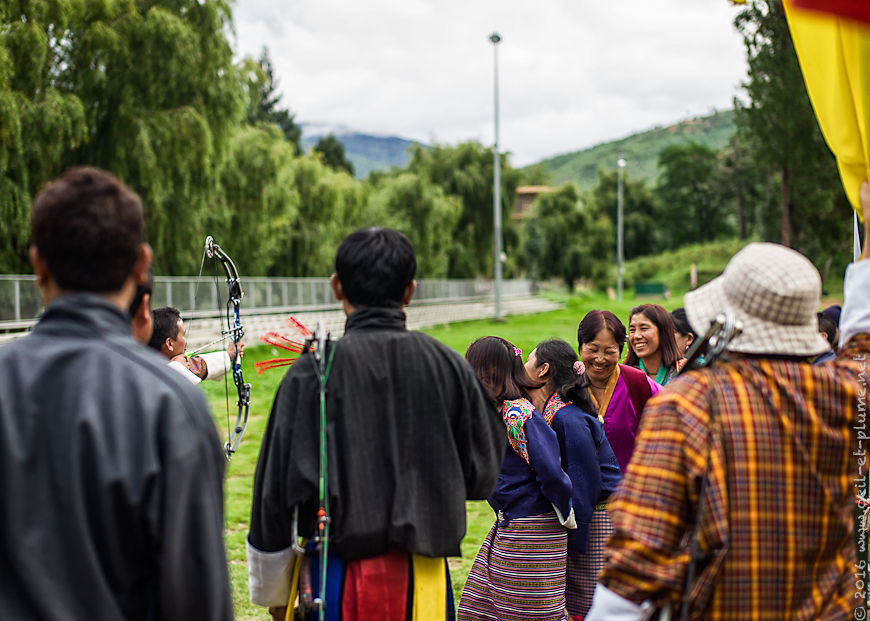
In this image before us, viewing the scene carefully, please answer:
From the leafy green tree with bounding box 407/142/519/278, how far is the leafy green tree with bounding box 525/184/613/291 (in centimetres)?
1524

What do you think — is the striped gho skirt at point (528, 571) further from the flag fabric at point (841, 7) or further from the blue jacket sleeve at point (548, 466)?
the flag fabric at point (841, 7)

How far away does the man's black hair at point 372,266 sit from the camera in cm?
255

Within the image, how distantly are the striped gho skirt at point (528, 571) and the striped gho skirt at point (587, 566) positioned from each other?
15 cm

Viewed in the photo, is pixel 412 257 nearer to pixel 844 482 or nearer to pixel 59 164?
pixel 844 482

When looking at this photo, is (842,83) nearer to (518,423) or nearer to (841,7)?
(841,7)

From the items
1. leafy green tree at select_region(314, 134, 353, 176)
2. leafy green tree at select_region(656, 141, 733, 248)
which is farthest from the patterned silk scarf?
leafy green tree at select_region(656, 141, 733, 248)

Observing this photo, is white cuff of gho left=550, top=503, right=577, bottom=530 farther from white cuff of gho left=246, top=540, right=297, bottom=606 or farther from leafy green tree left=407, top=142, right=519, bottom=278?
leafy green tree left=407, top=142, right=519, bottom=278

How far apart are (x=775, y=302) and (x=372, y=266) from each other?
119 centimetres

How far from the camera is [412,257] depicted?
2643 mm

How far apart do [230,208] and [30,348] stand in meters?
20.3

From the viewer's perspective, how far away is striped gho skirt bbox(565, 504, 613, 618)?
3.81m

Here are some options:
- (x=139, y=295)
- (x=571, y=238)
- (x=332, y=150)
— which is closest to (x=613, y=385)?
(x=139, y=295)

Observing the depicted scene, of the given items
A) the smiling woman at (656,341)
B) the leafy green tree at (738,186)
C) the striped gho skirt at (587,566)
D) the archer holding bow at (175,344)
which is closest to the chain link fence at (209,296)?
the archer holding bow at (175,344)

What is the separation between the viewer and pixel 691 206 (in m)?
85.2
